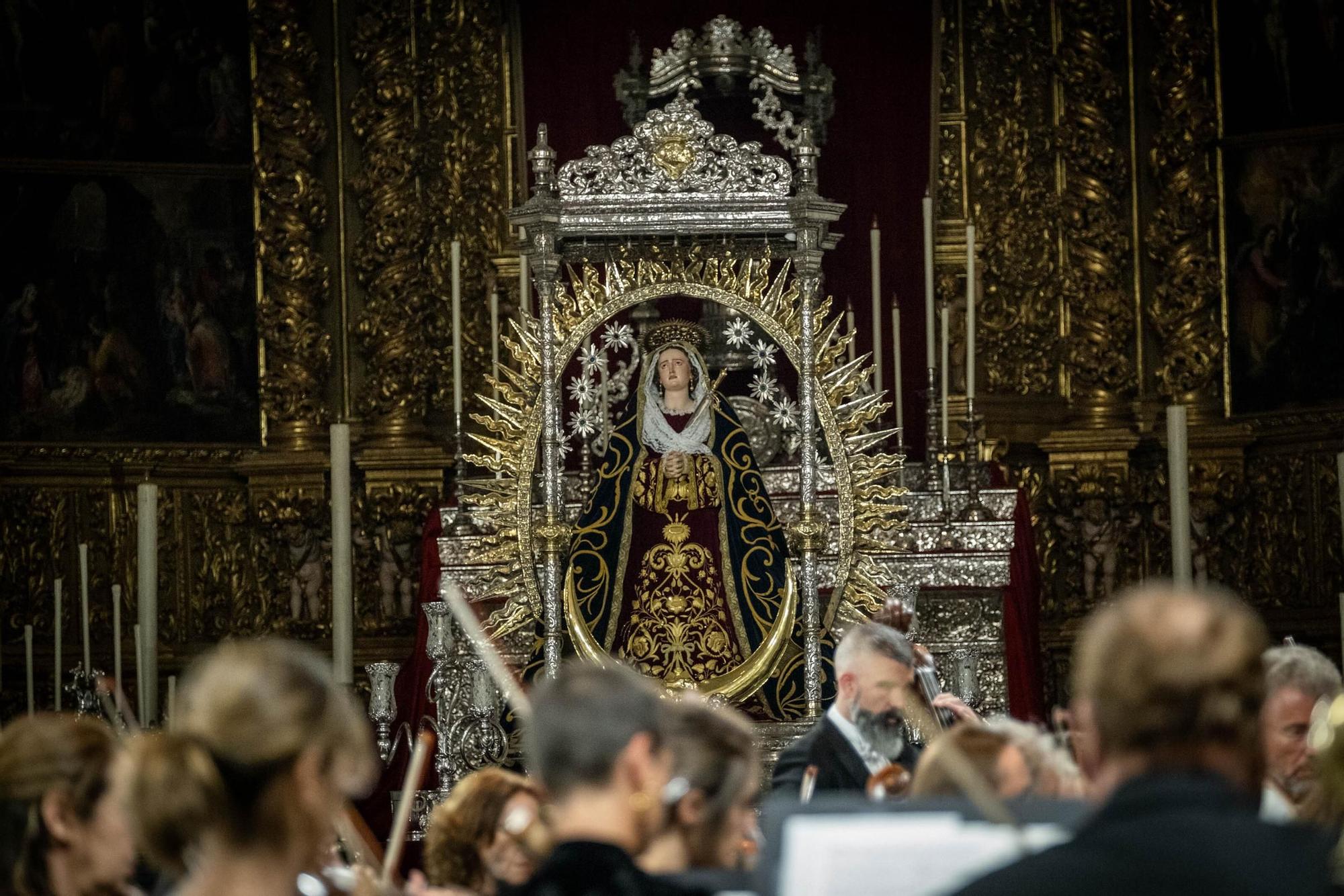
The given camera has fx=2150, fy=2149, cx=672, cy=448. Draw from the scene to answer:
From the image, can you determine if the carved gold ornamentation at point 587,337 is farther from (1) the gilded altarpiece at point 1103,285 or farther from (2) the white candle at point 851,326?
(1) the gilded altarpiece at point 1103,285

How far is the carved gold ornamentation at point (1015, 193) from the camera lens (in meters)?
10.3

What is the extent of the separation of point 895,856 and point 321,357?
25.2 ft

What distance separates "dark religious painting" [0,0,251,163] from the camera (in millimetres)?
10344

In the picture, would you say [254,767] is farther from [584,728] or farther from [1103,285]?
[1103,285]

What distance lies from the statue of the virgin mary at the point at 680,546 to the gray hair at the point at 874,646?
6.45 ft

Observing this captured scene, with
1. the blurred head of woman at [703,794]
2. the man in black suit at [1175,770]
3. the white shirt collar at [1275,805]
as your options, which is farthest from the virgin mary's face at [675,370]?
the man in black suit at [1175,770]

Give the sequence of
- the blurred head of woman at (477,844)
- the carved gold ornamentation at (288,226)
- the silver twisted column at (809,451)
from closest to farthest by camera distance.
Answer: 1. the blurred head of woman at (477,844)
2. the silver twisted column at (809,451)
3. the carved gold ornamentation at (288,226)

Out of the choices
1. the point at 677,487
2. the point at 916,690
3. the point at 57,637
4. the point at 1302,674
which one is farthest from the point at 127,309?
the point at 1302,674

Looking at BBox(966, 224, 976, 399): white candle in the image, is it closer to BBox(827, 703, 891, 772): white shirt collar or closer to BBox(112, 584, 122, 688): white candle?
BBox(827, 703, 891, 772): white shirt collar

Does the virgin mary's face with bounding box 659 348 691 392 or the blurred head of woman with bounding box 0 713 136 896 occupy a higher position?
the virgin mary's face with bounding box 659 348 691 392

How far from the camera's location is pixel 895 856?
311 centimetres

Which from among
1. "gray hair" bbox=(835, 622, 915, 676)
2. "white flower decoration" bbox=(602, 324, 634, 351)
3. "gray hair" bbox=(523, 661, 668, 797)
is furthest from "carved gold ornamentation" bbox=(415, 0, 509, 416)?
"gray hair" bbox=(523, 661, 668, 797)

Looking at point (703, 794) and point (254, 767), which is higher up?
point (254, 767)

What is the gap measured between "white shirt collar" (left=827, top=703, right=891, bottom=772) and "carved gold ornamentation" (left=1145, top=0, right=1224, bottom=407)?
4.85 m
